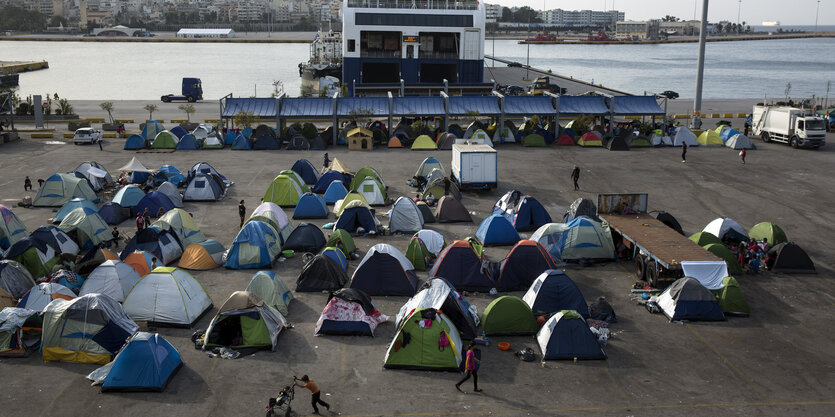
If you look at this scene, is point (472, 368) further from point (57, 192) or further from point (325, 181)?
point (57, 192)

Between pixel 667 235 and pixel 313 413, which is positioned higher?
pixel 667 235

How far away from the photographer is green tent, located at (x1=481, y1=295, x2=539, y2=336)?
18.7 m

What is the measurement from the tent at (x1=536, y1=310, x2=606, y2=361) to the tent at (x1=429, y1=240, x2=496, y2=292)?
4.58 m

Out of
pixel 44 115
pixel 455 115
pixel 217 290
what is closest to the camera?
pixel 217 290

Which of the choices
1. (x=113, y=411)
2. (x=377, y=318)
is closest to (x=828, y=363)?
(x=377, y=318)

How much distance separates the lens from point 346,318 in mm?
18688

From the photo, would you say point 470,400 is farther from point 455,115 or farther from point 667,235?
point 455,115

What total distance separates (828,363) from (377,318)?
442 inches

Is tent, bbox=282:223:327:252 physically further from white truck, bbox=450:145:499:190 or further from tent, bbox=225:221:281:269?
white truck, bbox=450:145:499:190

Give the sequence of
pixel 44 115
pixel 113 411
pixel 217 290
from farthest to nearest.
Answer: pixel 44 115 → pixel 217 290 → pixel 113 411

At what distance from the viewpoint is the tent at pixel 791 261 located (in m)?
23.7

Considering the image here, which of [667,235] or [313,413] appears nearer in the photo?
[313,413]

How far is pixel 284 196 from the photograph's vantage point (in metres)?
32.2

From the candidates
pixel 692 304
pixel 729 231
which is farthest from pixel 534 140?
pixel 692 304
